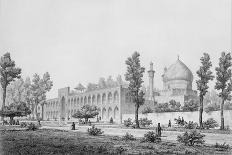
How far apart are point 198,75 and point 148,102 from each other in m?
34.4

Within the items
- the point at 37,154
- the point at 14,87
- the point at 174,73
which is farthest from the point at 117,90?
the point at 37,154

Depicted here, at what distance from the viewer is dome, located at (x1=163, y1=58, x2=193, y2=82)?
70312 mm

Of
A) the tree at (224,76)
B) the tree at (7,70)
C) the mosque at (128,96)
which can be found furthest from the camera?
the mosque at (128,96)

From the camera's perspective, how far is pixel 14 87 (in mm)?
79812

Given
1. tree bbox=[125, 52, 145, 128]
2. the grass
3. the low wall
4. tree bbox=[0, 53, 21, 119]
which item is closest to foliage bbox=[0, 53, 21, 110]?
tree bbox=[0, 53, 21, 119]

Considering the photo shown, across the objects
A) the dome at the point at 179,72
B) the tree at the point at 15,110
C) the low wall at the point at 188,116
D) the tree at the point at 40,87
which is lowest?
the low wall at the point at 188,116

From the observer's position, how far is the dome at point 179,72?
70.3 meters

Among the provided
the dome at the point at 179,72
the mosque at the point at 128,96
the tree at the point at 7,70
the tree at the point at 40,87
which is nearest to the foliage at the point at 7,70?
the tree at the point at 7,70

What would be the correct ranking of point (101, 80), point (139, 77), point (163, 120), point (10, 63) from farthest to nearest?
point (101, 80), point (163, 120), point (10, 63), point (139, 77)

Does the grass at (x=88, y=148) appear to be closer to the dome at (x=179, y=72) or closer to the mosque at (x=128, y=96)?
the mosque at (x=128, y=96)

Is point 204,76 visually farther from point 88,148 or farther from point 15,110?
point 88,148

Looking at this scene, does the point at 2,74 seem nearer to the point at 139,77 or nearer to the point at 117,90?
the point at 139,77

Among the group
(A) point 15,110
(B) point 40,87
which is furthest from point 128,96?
(A) point 15,110

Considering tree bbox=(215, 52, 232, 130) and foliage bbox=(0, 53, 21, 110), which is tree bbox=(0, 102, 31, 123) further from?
tree bbox=(215, 52, 232, 130)
